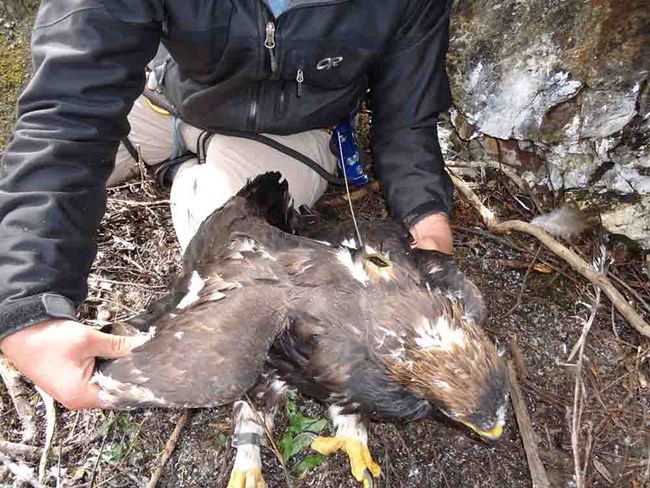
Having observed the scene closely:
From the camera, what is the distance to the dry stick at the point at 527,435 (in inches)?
125

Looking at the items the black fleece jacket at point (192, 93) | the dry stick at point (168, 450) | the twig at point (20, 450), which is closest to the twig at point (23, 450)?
the twig at point (20, 450)

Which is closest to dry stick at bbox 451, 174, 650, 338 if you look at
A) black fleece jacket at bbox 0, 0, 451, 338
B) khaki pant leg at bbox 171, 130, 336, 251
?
black fleece jacket at bbox 0, 0, 451, 338

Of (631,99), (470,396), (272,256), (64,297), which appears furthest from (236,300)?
(631,99)

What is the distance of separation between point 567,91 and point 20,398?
334cm

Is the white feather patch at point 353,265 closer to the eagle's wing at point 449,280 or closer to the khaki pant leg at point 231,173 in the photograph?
the eagle's wing at point 449,280

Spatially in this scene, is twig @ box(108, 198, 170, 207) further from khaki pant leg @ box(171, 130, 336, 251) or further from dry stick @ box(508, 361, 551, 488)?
dry stick @ box(508, 361, 551, 488)

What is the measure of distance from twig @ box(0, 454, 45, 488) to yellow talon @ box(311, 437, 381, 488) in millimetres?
1417

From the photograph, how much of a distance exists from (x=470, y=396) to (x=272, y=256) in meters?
1.06

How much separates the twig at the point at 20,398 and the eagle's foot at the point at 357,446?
157 centimetres

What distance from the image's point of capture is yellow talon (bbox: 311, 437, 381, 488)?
3.28 metres

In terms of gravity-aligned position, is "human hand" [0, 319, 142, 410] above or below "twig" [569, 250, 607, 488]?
above

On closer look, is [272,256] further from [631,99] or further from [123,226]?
[631,99]

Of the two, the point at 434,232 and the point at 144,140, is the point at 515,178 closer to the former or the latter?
the point at 434,232

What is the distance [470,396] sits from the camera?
2.53 meters
